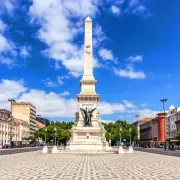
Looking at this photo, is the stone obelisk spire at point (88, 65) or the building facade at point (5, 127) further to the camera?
the building facade at point (5, 127)

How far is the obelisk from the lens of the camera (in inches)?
2176

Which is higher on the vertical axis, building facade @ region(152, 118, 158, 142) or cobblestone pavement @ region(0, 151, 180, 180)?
building facade @ region(152, 118, 158, 142)

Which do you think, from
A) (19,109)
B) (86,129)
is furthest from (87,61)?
(19,109)

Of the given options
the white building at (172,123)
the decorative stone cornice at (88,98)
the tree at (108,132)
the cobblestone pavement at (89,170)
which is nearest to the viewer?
the cobblestone pavement at (89,170)

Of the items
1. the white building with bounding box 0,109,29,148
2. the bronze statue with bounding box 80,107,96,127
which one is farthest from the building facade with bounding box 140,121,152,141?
the bronze statue with bounding box 80,107,96,127

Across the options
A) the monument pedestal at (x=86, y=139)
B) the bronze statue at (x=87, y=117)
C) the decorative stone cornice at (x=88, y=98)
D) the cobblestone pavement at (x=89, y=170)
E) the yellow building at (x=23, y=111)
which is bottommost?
the cobblestone pavement at (x=89, y=170)

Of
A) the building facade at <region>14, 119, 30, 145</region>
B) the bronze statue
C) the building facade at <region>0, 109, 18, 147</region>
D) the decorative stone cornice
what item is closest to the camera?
the bronze statue

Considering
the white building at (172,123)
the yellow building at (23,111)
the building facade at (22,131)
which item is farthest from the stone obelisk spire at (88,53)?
the yellow building at (23,111)

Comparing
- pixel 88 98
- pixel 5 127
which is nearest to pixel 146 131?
pixel 5 127

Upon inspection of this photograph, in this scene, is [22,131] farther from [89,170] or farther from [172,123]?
[89,170]

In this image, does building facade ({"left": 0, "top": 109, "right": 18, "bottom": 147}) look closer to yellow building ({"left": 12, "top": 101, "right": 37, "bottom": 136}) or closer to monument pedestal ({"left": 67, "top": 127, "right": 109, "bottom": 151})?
yellow building ({"left": 12, "top": 101, "right": 37, "bottom": 136})

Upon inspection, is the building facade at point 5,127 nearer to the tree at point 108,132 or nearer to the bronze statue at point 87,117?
the tree at point 108,132

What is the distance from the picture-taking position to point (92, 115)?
59000mm

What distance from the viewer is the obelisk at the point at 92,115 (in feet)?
181
